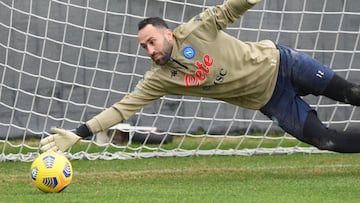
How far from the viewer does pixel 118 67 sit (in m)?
11.6

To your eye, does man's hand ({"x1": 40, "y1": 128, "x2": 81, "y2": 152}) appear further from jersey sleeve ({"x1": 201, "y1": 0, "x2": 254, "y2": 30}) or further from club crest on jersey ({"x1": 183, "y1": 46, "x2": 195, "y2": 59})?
jersey sleeve ({"x1": 201, "y1": 0, "x2": 254, "y2": 30})

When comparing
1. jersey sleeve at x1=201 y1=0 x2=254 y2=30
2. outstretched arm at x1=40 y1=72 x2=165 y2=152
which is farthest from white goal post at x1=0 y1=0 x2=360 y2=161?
jersey sleeve at x1=201 y1=0 x2=254 y2=30

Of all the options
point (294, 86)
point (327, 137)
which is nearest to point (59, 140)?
point (294, 86)

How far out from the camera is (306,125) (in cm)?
830

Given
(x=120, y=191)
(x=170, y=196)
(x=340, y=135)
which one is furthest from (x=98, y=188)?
(x=340, y=135)

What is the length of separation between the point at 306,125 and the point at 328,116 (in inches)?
159

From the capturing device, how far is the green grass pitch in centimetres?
743

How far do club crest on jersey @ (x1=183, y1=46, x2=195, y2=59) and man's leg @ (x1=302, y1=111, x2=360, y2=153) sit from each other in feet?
3.64

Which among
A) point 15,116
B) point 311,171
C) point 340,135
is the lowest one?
point 15,116

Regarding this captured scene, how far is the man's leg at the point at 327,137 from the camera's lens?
27.2 feet

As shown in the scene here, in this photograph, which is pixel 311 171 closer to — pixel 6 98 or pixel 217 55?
pixel 217 55

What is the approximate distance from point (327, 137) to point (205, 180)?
125 centimetres

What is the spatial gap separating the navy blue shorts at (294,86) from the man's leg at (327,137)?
6 centimetres

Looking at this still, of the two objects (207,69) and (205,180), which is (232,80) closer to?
(207,69)
